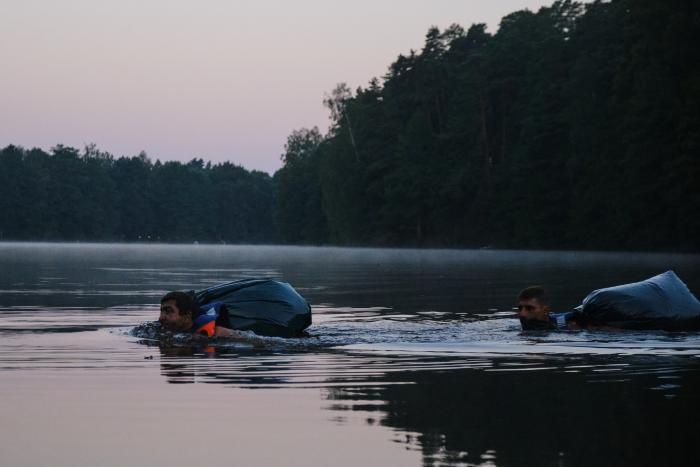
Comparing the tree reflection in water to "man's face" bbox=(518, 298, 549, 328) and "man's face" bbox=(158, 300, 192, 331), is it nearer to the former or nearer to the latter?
"man's face" bbox=(158, 300, 192, 331)

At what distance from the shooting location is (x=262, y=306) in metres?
Result: 14.4

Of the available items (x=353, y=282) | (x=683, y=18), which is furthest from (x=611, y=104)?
(x=353, y=282)

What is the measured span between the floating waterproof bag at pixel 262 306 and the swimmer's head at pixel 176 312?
20.0 inches

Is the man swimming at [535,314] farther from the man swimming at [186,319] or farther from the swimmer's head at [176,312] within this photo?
the swimmer's head at [176,312]

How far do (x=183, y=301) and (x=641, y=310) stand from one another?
5629 millimetres

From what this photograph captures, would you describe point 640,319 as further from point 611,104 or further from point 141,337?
point 611,104

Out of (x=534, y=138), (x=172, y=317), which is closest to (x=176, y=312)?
(x=172, y=317)

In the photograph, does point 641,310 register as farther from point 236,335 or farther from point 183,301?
point 183,301

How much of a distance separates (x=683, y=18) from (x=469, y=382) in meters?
61.4

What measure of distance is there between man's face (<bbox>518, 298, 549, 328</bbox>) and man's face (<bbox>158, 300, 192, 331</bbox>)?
160 inches

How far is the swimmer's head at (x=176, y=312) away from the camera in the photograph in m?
13.7

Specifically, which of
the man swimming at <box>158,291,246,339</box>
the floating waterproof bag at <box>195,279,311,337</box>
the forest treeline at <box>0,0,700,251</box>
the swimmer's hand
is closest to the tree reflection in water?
the swimmer's hand

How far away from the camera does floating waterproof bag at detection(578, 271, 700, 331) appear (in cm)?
1532

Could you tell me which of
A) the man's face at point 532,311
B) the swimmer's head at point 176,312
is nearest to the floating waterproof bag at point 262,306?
the swimmer's head at point 176,312
